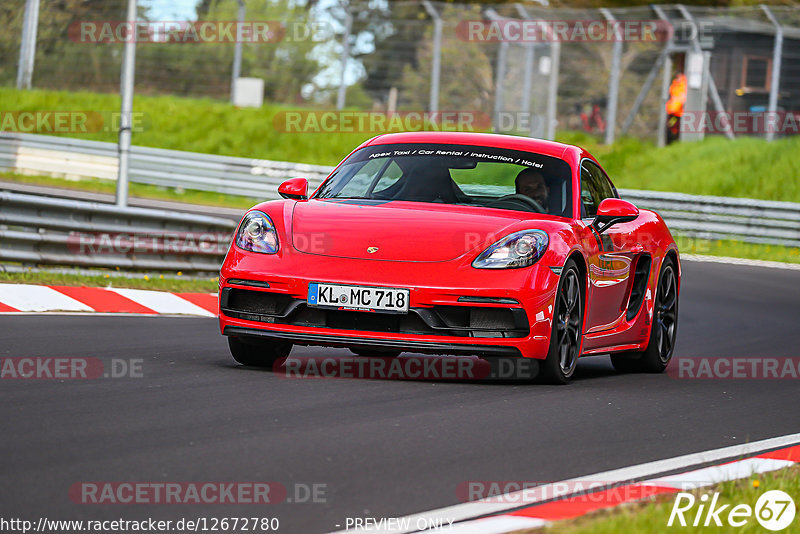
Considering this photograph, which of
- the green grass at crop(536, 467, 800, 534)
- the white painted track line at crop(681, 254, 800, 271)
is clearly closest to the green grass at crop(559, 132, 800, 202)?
the white painted track line at crop(681, 254, 800, 271)

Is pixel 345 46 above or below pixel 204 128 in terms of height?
above

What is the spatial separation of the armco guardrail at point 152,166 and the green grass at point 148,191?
0.47 ft

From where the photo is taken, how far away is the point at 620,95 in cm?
2828

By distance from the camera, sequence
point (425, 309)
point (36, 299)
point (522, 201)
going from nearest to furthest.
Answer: point (425, 309), point (522, 201), point (36, 299)

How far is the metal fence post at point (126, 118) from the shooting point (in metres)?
15.5

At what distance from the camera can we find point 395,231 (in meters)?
7.40

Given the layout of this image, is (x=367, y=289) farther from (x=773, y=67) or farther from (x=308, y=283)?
(x=773, y=67)

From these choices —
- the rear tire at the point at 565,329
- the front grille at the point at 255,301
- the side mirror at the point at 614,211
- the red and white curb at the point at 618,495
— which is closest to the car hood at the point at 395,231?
the front grille at the point at 255,301

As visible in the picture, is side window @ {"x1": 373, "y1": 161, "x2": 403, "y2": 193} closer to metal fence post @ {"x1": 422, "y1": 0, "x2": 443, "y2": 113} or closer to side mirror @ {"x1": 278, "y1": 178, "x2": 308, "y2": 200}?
side mirror @ {"x1": 278, "y1": 178, "x2": 308, "y2": 200}

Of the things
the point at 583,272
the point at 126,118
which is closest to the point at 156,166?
the point at 126,118

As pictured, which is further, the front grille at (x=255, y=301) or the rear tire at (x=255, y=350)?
the rear tire at (x=255, y=350)

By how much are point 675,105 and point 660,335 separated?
2111 cm
